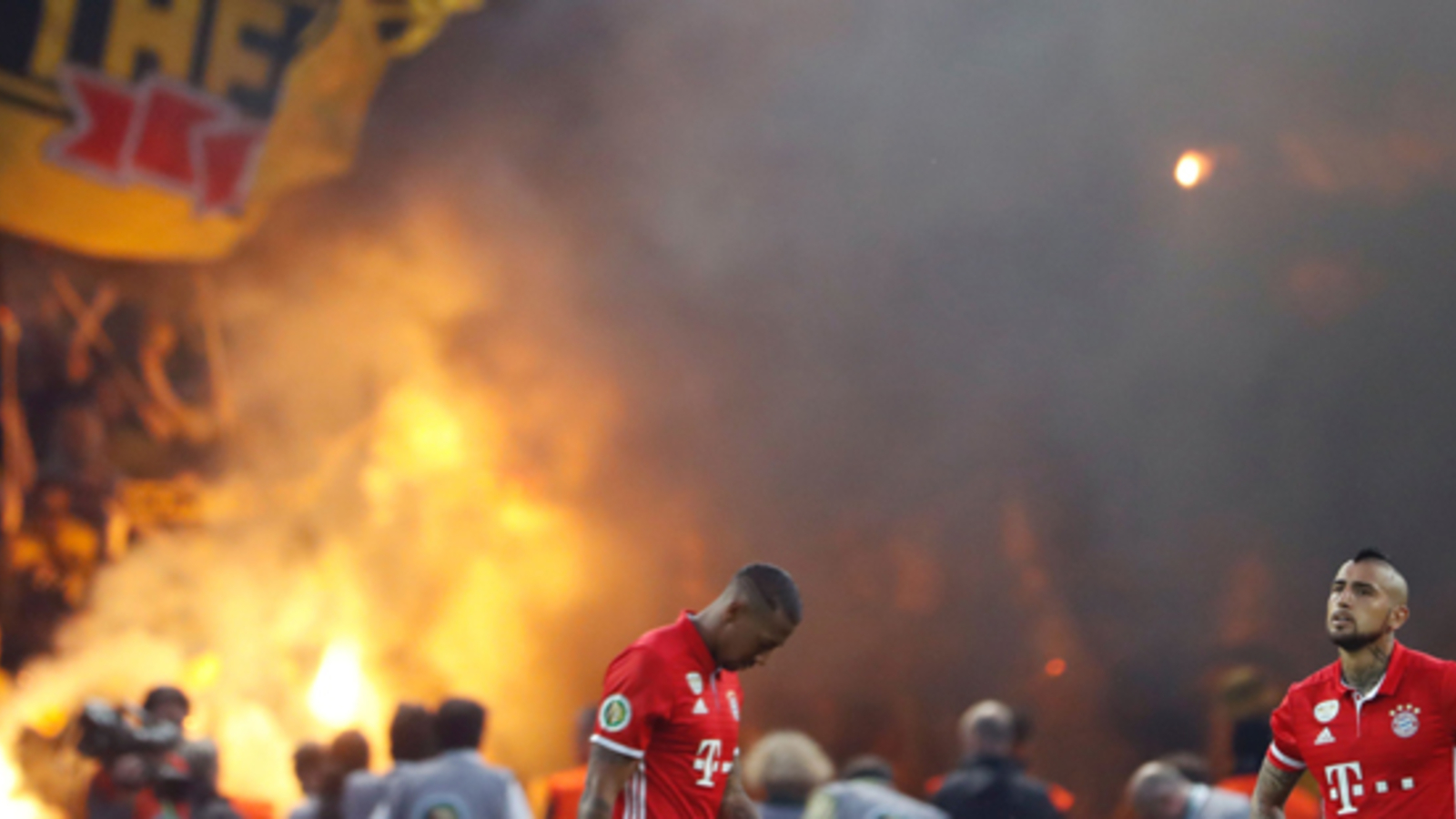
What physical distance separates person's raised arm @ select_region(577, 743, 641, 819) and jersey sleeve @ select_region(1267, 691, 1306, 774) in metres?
1.62

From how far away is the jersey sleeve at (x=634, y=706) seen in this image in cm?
268

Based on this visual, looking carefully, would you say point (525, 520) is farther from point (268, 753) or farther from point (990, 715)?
point (990, 715)

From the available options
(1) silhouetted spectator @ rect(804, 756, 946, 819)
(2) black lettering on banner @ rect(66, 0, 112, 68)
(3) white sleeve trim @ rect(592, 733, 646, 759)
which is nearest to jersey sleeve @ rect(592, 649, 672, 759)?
(3) white sleeve trim @ rect(592, 733, 646, 759)

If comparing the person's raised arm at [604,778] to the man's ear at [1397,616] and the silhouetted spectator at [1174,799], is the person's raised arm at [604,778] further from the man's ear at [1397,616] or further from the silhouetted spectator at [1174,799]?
the silhouetted spectator at [1174,799]

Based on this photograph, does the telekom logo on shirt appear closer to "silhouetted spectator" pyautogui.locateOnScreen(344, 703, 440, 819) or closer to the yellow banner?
"silhouetted spectator" pyautogui.locateOnScreen(344, 703, 440, 819)

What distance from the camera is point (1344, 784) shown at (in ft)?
10.3

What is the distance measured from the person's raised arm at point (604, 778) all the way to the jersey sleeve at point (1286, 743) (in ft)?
5.30

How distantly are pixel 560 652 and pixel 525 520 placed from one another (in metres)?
1.13

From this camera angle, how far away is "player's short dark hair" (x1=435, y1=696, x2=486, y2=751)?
13.4ft

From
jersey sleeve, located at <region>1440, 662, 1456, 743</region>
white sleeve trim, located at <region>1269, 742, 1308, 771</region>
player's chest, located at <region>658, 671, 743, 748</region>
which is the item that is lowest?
white sleeve trim, located at <region>1269, 742, 1308, 771</region>

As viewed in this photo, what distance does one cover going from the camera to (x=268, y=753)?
10.9 m

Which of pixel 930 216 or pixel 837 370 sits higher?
pixel 930 216

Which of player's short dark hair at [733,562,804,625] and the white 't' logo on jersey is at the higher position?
player's short dark hair at [733,562,804,625]

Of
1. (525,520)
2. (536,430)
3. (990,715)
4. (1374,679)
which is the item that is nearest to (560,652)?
(525,520)
